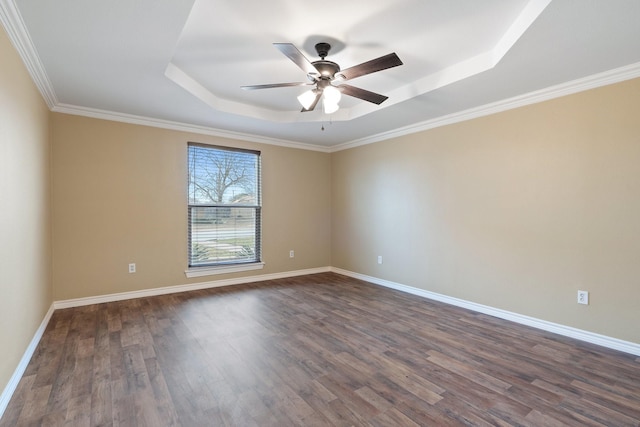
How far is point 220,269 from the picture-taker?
4805mm

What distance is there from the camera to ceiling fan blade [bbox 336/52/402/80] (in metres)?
2.14

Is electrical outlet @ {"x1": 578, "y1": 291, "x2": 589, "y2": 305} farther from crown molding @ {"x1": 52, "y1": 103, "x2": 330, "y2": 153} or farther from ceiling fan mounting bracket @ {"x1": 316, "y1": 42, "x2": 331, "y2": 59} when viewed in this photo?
crown molding @ {"x1": 52, "y1": 103, "x2": 330, "y2": 153}

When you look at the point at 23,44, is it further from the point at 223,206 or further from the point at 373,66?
the point at 223,206

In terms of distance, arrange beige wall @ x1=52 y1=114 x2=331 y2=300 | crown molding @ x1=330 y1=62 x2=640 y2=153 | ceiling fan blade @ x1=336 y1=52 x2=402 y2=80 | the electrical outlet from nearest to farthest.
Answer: ceiling fan blade @ x1=336 y1=52 x2=402 y2=80, crown molding @ x1=330 y1=62 x2=640 y2=153, the electrical outlet, beige wall @ x1=52 y1=114 x2=331 y2=300

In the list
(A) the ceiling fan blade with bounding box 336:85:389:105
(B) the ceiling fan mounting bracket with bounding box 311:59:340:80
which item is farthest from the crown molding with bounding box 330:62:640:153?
(B) the ceiling fan mounting bracket with bounding box 311:59:340:80

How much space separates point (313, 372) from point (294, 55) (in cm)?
228

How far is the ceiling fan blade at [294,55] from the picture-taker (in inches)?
80.5

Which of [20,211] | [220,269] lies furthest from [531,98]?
[20,211]

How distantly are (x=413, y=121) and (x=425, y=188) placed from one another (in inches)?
36.4

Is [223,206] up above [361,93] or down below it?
below

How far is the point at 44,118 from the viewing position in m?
3.29

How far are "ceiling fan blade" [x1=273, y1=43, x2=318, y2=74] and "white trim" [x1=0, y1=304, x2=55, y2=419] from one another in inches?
107

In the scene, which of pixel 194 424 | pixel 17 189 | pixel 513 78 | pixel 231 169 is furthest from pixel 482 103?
pixel 17 189

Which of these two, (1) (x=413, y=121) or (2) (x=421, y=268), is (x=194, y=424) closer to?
(2) (x=421, y=268)
